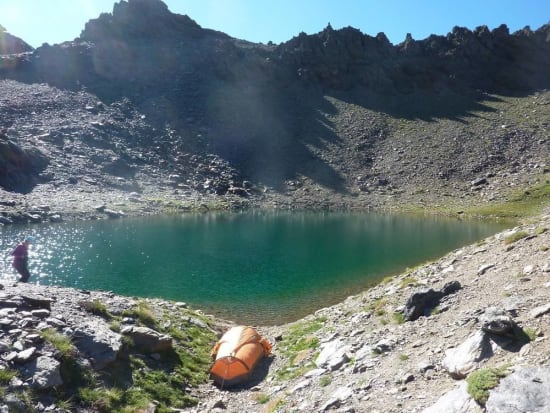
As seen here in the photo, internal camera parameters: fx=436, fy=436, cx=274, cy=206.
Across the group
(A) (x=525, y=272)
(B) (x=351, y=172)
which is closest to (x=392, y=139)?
(B) (x=351, y=172)

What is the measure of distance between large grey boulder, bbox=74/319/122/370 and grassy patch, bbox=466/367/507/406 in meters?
11.0

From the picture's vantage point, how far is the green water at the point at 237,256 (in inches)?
1337

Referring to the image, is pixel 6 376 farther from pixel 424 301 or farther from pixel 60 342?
pixel 424 301

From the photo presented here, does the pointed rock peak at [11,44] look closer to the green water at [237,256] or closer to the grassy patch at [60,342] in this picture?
the green water at [237,256]

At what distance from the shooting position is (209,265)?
147 feet

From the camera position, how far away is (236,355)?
1734cm

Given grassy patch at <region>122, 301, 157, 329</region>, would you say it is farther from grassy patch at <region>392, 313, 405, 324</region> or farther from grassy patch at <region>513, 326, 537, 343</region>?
grassy patch at <region>513, 326, 537, 343</region>

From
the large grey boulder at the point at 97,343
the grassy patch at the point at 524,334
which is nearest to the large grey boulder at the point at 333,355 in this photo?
the grassy patch at the point at 524,334

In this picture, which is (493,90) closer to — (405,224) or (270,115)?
(270,115)

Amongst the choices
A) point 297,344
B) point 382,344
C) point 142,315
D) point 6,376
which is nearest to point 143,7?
point 142,315

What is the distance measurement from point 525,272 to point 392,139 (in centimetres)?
11818

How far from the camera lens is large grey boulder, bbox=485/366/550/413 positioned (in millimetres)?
6883

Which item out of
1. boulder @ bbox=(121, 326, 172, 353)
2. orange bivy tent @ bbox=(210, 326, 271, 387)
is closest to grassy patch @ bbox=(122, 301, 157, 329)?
boulder @ bbox=(121, 326, 172, 353)

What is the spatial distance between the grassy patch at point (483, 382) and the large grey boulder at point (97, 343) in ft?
35.9
